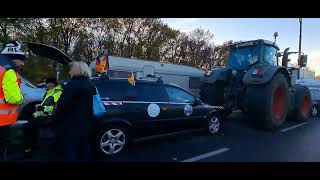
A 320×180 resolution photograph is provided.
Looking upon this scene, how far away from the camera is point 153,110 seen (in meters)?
5.92

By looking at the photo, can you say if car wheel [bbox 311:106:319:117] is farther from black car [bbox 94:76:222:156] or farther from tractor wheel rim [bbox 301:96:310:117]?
black car [bbox 94:76:222:156]

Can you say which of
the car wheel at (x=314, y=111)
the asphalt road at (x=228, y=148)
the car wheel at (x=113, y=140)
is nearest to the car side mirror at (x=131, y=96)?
the car wheel at (x=113, y=140)

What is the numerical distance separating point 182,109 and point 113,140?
1.85m

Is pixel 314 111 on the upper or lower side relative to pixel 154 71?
lower

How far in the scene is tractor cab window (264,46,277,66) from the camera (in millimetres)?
8344

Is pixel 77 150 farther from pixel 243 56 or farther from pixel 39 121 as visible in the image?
pixel 243 56

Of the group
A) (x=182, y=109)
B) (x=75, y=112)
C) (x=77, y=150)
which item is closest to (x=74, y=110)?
(x=75, y=112)

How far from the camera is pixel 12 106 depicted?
375 centimetres

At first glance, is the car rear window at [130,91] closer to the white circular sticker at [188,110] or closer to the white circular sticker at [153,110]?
the white circular sticker at [153,110]

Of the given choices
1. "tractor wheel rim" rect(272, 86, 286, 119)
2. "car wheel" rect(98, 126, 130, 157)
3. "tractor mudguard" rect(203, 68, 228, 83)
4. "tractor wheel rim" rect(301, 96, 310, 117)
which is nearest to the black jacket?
"car wheel" rect(98, 126, 130, 157)

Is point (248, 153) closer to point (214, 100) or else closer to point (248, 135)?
point (248, 135)

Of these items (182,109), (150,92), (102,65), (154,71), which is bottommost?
(182,109)

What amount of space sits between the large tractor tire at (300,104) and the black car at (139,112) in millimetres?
3800
